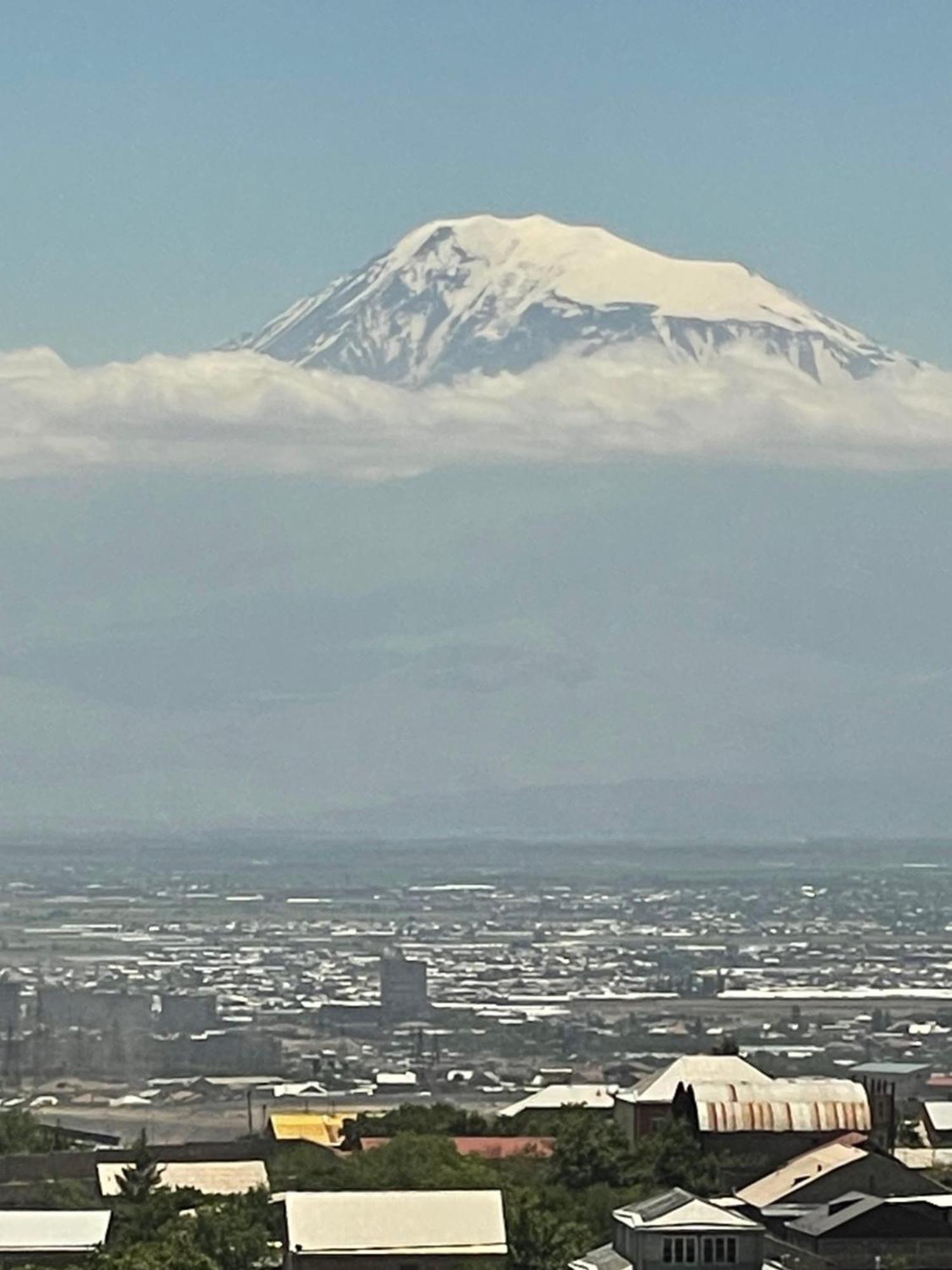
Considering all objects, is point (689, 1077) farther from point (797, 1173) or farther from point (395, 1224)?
point (395, 1224)

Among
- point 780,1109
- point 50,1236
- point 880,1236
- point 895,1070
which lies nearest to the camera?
point 880,1236

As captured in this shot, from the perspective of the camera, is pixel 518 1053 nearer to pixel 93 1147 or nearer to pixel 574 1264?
pixel 93 1147

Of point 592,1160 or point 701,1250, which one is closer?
point 701,1250

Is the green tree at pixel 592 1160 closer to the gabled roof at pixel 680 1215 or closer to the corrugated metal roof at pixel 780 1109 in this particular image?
the corrugated metal roof at pixel 780 1109

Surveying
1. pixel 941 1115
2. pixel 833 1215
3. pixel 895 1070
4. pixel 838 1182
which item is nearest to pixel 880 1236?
pixel 833 1215

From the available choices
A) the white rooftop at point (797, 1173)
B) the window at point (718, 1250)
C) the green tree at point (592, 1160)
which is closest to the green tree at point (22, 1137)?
the green tree at point (592, 1160)

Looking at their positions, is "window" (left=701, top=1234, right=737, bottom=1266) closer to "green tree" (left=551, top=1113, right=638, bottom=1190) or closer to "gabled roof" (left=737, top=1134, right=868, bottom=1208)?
"gabled roof" (left=737, top=1134, right=868, bottom=1208)

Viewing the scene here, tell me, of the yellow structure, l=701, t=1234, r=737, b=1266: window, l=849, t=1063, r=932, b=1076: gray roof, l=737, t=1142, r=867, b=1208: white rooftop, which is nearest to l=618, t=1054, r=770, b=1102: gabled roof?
the yellow structure
